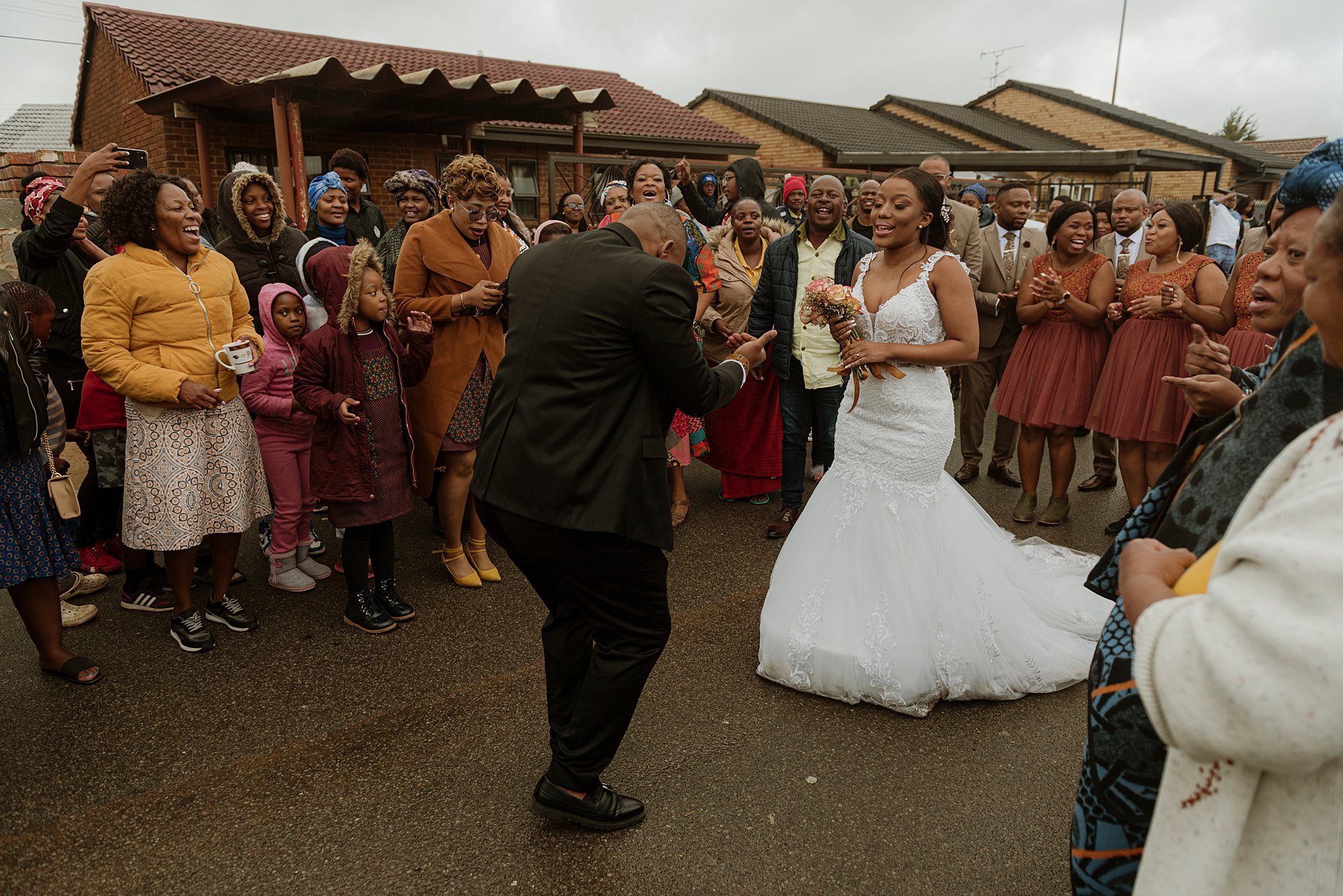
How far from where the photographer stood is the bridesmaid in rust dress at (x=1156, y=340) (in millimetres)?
4902

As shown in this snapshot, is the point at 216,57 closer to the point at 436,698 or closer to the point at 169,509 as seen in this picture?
Answer: the point at 169,509

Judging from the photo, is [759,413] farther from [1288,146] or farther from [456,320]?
[1288,146]

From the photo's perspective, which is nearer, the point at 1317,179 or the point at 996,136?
the point at 1317,179

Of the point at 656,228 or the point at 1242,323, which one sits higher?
the point at 656,228

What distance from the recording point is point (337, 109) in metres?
12.0

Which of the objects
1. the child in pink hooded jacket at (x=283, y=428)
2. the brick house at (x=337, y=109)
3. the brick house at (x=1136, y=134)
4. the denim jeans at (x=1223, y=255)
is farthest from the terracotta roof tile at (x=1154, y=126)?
the child in pink hooded jacket at (x=283, y=428)

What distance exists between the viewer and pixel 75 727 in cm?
332

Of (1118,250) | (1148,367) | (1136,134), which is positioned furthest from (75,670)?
(1136,134)

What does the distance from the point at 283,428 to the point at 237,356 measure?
2.72 feet

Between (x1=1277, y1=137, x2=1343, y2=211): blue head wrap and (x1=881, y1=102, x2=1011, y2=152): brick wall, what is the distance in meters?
30.5

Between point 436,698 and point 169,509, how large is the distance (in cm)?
155

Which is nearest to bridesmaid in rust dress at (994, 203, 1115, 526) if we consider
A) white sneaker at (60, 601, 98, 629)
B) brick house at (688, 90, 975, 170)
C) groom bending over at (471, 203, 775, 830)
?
groom bending over at (471, 203, 775, 830)

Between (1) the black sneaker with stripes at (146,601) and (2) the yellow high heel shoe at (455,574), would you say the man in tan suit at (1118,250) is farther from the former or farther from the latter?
(1) the black sneaker with stripes at (146,601)

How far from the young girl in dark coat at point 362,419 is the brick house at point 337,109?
7310mm
